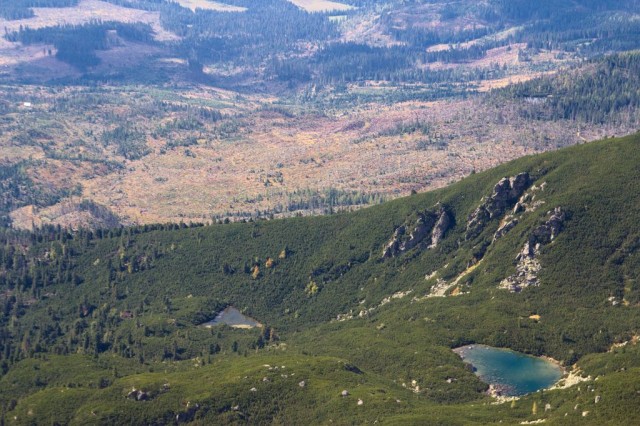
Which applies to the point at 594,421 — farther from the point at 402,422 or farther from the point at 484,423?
the point at 402,422

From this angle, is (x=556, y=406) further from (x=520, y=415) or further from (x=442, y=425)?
(x=442, y=425)

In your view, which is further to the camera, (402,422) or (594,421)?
(402,422)

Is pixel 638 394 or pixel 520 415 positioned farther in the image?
pixel 520 415

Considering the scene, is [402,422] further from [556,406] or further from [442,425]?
[556,406]

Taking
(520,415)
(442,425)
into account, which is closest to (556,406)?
(520,415)

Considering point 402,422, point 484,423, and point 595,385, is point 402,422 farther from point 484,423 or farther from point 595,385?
point 595,385

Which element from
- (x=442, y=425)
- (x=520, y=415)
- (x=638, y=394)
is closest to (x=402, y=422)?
(x=442, y=425)
